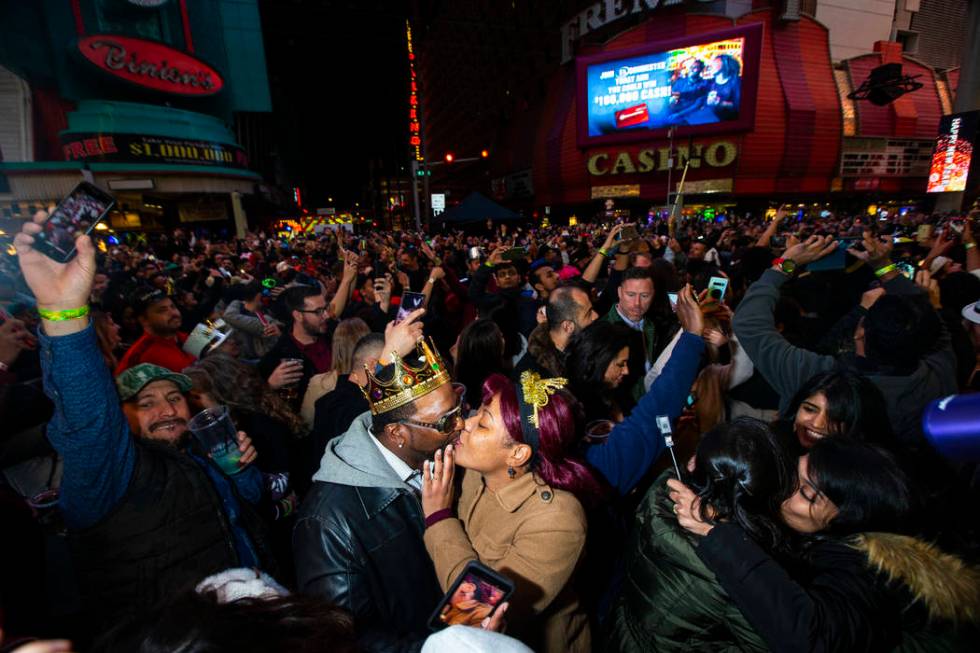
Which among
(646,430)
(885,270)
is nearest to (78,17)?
(646,430)

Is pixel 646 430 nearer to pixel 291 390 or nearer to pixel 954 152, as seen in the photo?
pixel 291 390

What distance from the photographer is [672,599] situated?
1.58 meters

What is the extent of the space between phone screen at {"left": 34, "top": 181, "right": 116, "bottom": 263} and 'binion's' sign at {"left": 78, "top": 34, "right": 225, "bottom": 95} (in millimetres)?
25177

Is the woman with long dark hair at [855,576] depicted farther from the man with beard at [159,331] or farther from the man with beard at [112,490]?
the man with beard at [159,331]

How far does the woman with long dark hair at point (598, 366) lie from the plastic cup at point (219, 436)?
2145mm

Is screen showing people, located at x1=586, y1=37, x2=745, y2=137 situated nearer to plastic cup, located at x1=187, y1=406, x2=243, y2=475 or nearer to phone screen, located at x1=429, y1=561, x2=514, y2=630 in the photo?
plastic cup, located at x1=187, y1=406, x2=243, y2=475

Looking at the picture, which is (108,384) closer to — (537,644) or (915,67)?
(537,644)

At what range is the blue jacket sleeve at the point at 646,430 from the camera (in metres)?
2.33

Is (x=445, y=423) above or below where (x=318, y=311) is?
below

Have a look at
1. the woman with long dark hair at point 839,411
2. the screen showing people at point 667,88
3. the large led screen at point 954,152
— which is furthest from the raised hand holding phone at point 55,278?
the screen showing people at point 667,88

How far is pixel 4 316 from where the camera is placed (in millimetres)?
2969

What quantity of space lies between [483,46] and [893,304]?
1811 inches

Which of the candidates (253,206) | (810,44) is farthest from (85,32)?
(810,44)

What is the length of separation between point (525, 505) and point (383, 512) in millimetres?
616
